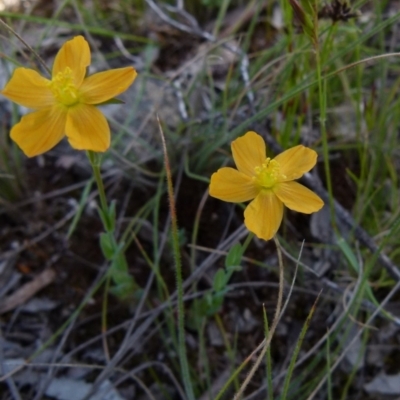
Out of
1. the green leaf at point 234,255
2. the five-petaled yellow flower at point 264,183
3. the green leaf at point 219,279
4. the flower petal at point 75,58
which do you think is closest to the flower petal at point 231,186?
the five-petaled yellow flower at point 264,183

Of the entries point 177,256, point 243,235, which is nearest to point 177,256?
point 177,256

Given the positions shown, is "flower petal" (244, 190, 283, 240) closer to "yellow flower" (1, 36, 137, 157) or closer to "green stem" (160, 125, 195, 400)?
"green stem" (160, 125, 195, 400)

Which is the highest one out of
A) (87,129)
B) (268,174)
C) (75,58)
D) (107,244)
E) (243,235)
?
(75,58)

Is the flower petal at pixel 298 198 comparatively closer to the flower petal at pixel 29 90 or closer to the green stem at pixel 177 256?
the green stem at pixel 177 256

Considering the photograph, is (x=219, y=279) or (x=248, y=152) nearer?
(x=248, y=152)

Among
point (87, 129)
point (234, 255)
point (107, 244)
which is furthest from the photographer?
point (107, 244)

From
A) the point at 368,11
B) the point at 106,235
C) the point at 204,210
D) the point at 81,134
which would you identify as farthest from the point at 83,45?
the point at 368,11

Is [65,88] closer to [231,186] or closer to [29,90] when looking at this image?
[29,90]
